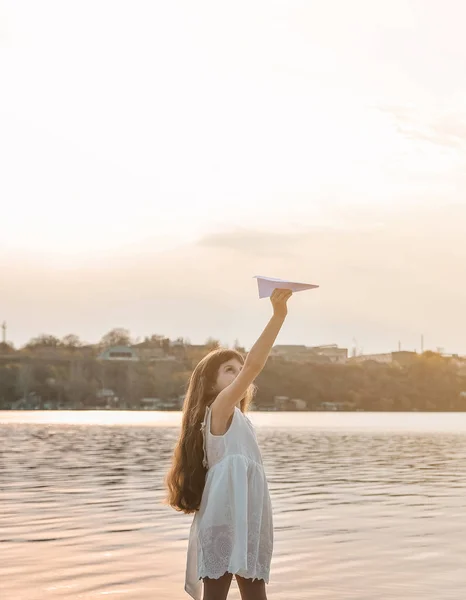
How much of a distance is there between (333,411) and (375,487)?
16952cm

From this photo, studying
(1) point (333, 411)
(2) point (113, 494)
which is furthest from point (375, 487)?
(1) point (333, 411)

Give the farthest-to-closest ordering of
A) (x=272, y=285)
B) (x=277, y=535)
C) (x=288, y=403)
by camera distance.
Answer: (x=288, y=403), (x=277, y=535), (x=272, y=285)

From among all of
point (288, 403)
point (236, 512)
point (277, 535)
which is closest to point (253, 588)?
point (236, 512)

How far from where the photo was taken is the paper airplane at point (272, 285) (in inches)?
206

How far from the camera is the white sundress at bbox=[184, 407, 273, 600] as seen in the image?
552cm

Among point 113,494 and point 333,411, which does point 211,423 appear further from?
point 333,411

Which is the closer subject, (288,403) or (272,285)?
(272,285)

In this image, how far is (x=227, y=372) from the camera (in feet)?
19.0

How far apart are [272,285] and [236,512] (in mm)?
1104

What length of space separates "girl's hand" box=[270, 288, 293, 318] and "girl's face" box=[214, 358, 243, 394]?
49 centimetres

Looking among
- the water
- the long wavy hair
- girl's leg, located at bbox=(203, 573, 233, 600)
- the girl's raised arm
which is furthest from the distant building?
the girl's raised arm

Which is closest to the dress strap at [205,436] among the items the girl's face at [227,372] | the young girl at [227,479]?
the young girl at [227,479]

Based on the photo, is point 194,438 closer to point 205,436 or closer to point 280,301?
point 205,436

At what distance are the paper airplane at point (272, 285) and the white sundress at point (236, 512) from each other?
0.68 m
